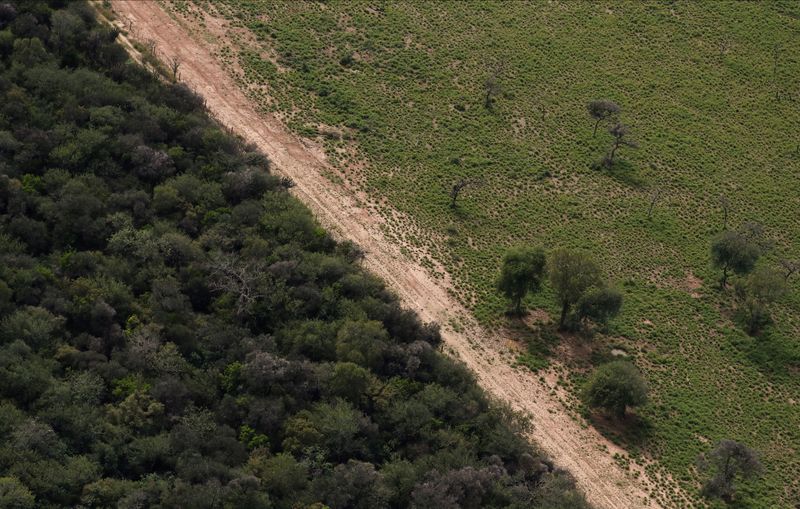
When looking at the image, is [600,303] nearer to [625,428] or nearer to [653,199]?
[625,428]

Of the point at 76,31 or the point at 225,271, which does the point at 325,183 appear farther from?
the point at 76,31

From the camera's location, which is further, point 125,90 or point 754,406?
point 125,90

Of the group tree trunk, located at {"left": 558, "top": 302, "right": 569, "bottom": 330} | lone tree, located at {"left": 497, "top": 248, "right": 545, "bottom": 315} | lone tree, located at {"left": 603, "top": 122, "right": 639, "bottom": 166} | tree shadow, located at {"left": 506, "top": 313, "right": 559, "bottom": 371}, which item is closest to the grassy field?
lone tree, located at {"left": 603, "top": 122, "right": 639, "bottom": 166}

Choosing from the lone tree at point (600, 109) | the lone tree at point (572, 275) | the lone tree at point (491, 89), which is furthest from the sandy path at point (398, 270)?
the lone tree at point (600, 109)

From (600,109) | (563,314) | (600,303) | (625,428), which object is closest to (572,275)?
(600,303)

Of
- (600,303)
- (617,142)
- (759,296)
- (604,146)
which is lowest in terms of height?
(600,303)

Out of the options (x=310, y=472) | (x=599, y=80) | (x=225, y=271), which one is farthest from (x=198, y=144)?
(x=599, y=80)

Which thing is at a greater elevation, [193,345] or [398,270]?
[398,270]
